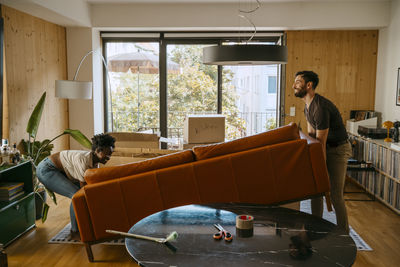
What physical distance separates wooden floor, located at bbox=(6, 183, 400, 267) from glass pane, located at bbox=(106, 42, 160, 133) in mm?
2561

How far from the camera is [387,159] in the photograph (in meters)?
4.25

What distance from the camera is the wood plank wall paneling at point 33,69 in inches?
167

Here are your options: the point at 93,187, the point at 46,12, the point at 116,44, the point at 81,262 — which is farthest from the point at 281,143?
the point at 116,44

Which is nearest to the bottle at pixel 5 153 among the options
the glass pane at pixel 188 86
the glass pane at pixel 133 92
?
the glass pane at pixel 133 92

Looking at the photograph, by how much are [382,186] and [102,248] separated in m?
3.18

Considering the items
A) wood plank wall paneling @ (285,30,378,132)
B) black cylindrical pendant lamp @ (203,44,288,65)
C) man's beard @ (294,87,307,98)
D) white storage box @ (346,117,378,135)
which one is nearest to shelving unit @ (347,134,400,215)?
white storage box @ (346,117,378,135)

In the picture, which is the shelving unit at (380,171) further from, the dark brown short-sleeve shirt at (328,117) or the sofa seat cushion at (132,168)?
the sofa seat cushion at (132,168)

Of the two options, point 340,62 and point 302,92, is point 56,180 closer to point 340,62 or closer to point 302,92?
point 302,92

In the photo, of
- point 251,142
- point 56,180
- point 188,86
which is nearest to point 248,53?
point 251,142

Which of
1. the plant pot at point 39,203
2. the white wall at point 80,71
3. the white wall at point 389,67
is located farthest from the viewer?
the white wall at point 80,71

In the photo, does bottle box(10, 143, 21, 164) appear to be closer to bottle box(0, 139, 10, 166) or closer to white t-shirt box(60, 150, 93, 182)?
bottle box(0, 139, 10, 166)

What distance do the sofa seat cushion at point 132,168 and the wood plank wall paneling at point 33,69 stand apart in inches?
76.0

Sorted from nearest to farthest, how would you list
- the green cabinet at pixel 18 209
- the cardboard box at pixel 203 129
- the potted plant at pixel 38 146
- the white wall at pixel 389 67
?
the green cabinet at pixel 18 209 < the potted plant at pixel 38 146 < the cardboard box at pixel 203 129 < the white wall at pixel 389 67

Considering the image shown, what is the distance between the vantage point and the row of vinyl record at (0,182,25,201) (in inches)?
129
